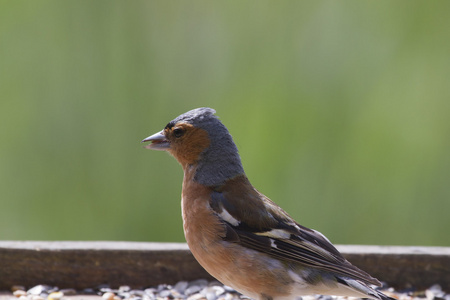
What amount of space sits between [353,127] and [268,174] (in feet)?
2.17

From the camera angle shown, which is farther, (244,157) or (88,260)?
(244,157)

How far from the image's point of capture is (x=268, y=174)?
4695 millimetres

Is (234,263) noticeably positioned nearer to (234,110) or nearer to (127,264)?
(127,264)

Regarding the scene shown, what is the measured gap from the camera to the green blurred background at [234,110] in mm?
4754

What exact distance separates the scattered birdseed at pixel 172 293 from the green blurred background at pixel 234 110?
3.49 feet

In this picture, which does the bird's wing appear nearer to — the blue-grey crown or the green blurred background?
the blue-grey crown

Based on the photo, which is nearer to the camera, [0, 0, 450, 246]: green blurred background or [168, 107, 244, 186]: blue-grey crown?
[168, 107, 244, 186]: blue-grey crown

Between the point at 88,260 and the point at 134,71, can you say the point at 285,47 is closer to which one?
the point at 134,71

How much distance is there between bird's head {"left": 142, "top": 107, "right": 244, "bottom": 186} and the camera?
11.0ft

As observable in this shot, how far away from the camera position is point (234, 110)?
15.8ft

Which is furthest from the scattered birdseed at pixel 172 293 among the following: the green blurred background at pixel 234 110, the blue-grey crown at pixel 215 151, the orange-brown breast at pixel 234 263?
the green blurred background at pixel 234 110

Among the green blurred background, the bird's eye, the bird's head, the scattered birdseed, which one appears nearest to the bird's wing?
the bird's head

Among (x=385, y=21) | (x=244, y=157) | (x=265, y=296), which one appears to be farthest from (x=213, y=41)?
(x=265, y=296)

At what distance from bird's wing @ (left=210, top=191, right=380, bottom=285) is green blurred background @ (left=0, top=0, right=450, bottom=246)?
1.49m
